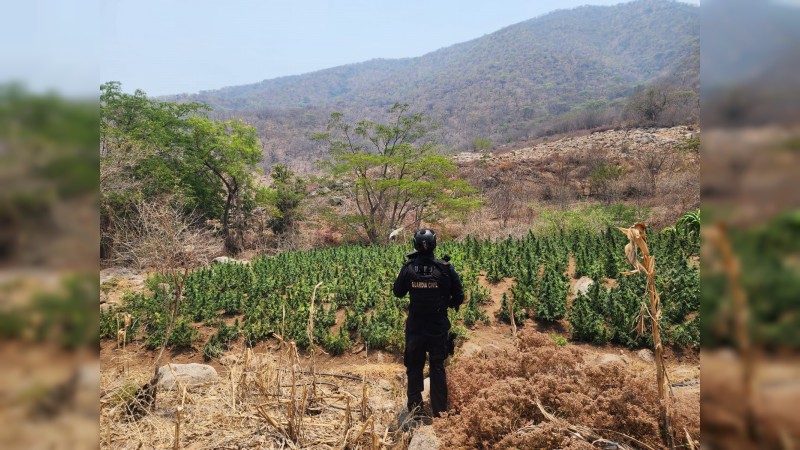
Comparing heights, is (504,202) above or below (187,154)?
below

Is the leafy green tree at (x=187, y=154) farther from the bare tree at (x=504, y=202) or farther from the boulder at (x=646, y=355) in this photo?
the boulder at (x=646, y=355)

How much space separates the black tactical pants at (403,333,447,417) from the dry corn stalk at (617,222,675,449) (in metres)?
1.73

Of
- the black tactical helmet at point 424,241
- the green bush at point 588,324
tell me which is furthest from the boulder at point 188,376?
the green bush at point 588,324

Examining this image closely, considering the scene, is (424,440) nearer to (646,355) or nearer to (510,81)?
(646,355)

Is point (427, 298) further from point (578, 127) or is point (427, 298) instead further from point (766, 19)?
point (578, 127)

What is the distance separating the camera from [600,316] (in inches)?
292

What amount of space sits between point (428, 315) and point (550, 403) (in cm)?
123

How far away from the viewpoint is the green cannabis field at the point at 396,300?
746 centimetres

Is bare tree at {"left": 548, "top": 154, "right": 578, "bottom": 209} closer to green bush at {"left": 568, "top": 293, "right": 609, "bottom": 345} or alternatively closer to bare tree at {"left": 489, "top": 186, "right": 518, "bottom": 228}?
bare tree at {"left": 489, "top": 186, "right": 518, "bottom": 228}

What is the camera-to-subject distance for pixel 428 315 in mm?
4152

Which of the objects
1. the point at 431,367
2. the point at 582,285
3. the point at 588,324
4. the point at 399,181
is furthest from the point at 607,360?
the point at 399,181

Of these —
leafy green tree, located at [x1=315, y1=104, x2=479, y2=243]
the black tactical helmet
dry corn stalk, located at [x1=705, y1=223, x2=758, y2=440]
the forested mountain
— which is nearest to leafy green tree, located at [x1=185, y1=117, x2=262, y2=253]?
leafy green tree, located at [x1=315, y1=104, x2=479, y2=243]

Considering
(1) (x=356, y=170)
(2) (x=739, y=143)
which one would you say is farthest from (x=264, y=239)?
(2) (x=739, y=143)

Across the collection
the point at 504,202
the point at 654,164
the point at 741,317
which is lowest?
the point at 741,317
